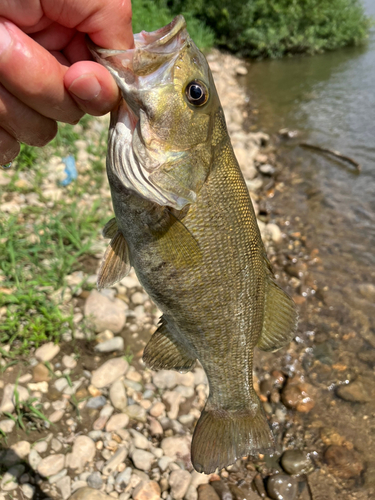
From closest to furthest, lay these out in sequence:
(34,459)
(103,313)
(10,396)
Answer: (34,459), (10,396), (103,313)

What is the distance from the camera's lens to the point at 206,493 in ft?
9.98

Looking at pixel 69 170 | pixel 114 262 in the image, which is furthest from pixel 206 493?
pixel 69 170

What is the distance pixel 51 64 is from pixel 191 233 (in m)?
0.97

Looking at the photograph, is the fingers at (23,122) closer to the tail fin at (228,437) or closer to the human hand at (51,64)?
the human hand at (51,64)

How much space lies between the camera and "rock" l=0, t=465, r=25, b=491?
106 inches

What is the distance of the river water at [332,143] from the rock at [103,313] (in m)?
3.08

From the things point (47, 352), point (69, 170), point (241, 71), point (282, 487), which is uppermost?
point (69, 170)

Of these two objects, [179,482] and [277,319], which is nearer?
[277,319]

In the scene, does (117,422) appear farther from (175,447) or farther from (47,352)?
(47,352)

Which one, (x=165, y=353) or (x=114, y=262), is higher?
(x=114, y=262)

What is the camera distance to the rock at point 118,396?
10.9 feet

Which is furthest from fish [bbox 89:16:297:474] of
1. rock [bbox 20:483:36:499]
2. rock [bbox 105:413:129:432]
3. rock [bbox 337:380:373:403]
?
rock [bbox 337:380:373:403]

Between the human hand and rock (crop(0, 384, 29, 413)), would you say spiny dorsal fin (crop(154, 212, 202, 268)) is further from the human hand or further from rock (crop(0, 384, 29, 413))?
rock (crop(0, 384, 29, 413))

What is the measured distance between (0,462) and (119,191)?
2333mm
